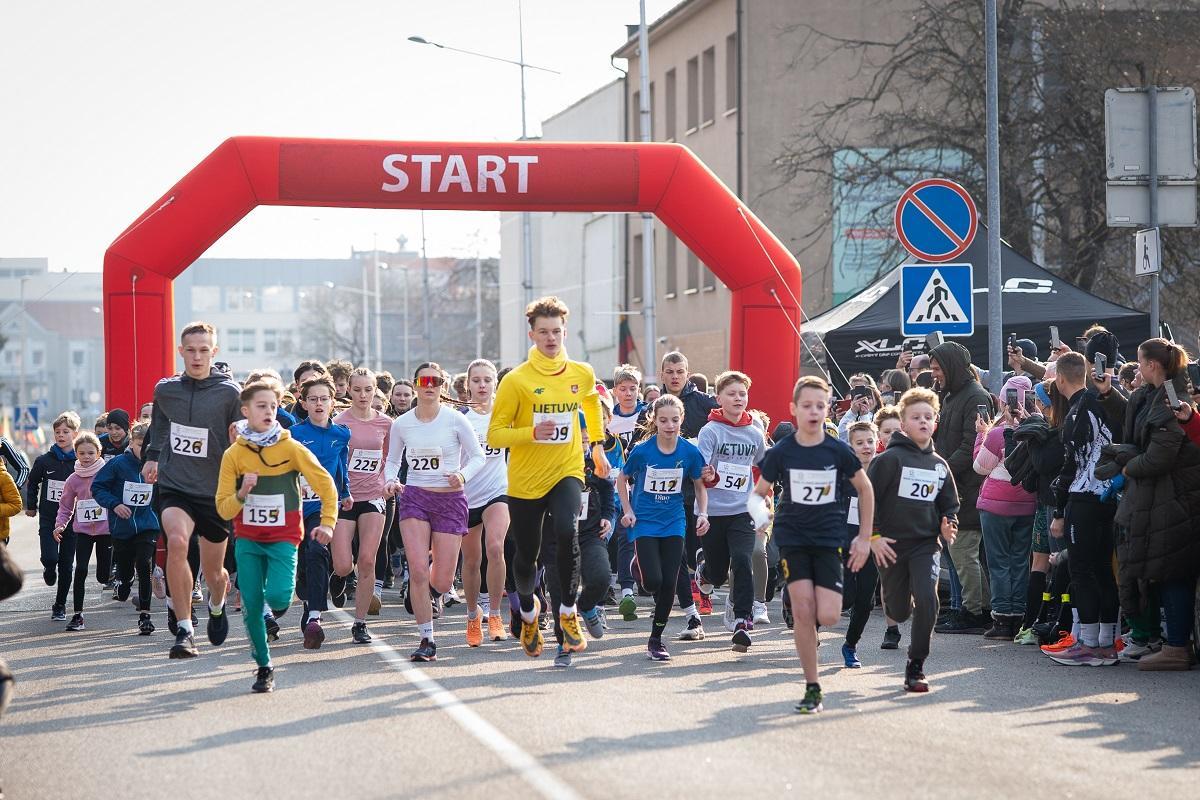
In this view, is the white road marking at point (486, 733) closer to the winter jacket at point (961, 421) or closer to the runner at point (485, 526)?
the runner at point (485, 526)

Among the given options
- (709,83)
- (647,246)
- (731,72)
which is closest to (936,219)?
(647,246)

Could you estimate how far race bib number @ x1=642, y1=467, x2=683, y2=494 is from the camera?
12.2 m

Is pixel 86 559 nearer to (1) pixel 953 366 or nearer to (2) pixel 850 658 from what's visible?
(2) pixel 850 658

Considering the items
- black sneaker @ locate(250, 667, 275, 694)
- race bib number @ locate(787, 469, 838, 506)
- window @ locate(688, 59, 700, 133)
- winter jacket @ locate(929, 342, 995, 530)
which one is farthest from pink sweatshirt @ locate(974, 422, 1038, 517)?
window @ locate(688, 59, 700, 133)

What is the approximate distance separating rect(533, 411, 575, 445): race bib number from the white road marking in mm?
1637

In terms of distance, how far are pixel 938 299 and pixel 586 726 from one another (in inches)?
300

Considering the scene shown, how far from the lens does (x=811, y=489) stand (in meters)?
9.80

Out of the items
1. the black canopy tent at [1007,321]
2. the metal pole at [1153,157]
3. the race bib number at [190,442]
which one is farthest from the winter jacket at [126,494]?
the metal pole at [1153,157]

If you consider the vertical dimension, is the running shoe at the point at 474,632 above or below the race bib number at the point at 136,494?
below

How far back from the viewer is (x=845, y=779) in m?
7.23

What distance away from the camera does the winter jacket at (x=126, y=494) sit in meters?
14.6

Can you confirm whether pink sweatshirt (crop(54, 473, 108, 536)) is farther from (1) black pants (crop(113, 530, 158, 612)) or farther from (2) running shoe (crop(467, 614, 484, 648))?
(2) running shoe (crop(467, 614, 484, 648))

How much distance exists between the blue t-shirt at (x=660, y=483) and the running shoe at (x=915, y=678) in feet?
8.12

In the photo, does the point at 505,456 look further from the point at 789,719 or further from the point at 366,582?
the point at 789,719
